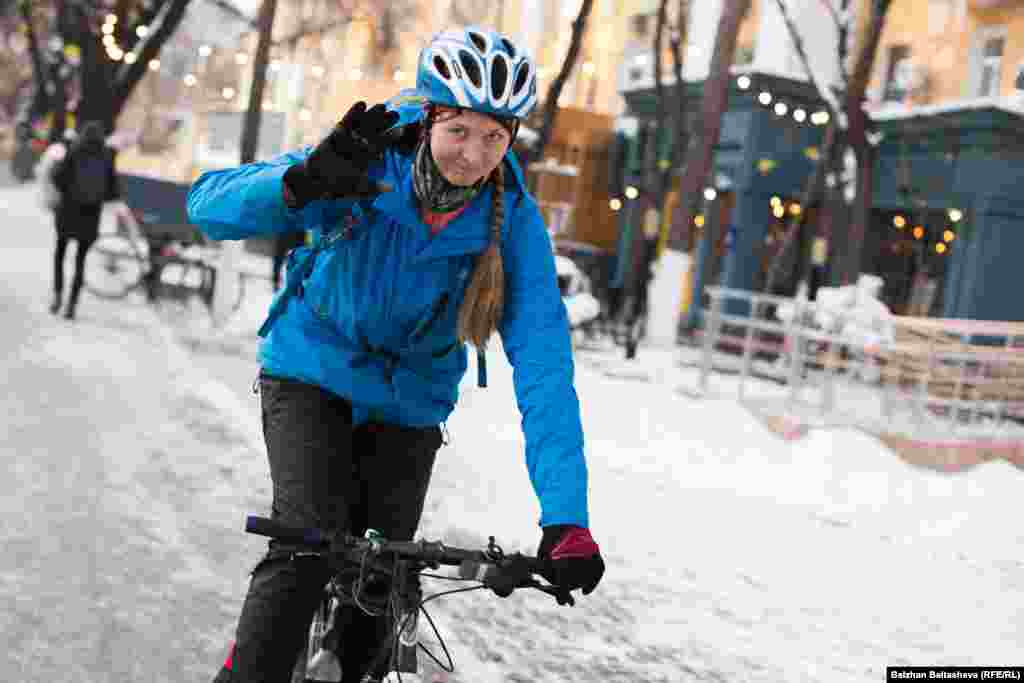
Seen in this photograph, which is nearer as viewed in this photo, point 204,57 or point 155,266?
point 155,266

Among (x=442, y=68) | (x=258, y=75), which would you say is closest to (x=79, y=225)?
(x=258, y=75)

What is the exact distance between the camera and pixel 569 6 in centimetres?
4047

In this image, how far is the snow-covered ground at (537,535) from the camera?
17.1ft

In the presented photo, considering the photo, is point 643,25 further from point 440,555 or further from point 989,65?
point 440,555

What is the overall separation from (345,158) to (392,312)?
0.50 m

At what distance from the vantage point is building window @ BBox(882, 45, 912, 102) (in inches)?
983

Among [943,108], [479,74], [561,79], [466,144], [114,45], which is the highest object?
[943,108]

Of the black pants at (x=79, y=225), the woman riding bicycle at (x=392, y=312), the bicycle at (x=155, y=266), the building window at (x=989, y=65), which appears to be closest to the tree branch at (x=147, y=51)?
the bicycle at (x=155, y=266)

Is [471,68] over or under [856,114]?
under

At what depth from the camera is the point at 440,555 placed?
2.46 m

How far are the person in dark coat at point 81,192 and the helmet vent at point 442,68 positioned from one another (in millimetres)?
11180

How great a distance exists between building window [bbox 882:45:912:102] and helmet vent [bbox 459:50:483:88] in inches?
931

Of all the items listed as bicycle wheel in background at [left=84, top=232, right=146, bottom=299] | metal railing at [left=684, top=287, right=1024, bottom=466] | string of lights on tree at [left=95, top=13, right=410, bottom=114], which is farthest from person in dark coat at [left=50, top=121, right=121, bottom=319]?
string of lights on tree at [left=95, top=13, right=410, bottom=114]

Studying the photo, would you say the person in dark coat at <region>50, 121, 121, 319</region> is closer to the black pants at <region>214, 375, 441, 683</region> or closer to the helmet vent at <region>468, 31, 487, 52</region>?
the black pants at <region>214, 375, 441, 683</region>
